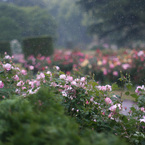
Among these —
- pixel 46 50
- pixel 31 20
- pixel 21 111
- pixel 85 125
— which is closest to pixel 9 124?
pixel 21 111

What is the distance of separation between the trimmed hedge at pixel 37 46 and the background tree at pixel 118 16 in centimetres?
299

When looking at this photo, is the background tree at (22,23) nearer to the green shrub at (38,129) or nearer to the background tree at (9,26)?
the background tree at (9,26)

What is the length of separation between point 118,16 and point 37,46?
6524 millimetres

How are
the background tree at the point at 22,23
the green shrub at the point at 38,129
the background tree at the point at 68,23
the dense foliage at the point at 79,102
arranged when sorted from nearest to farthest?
1. the green shrub at the point at 38,129
2. the dense foliage at the point at 79,102
3. the background tree at the point at 22,23
4. the background tree at the point at 68,23

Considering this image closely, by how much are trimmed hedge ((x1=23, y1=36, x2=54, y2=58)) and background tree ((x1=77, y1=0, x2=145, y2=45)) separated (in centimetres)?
299

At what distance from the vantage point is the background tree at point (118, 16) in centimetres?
1172

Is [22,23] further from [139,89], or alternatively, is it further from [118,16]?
[139,89]

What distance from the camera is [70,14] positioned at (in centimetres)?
3834

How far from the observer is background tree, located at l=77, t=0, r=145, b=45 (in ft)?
38.4

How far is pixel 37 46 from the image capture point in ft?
42.1

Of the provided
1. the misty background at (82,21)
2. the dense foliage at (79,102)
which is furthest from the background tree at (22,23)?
the dense foliage at (79,102)

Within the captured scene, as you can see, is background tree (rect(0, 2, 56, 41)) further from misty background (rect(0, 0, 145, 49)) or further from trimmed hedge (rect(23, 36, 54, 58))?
trimmed hedge (rect(23, 36, 54, 58))

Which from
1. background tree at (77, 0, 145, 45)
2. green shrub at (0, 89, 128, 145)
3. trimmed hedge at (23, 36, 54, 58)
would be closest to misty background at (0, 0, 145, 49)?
background tree at (77, 0, 145, 45)

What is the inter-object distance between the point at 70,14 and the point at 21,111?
38.5m
